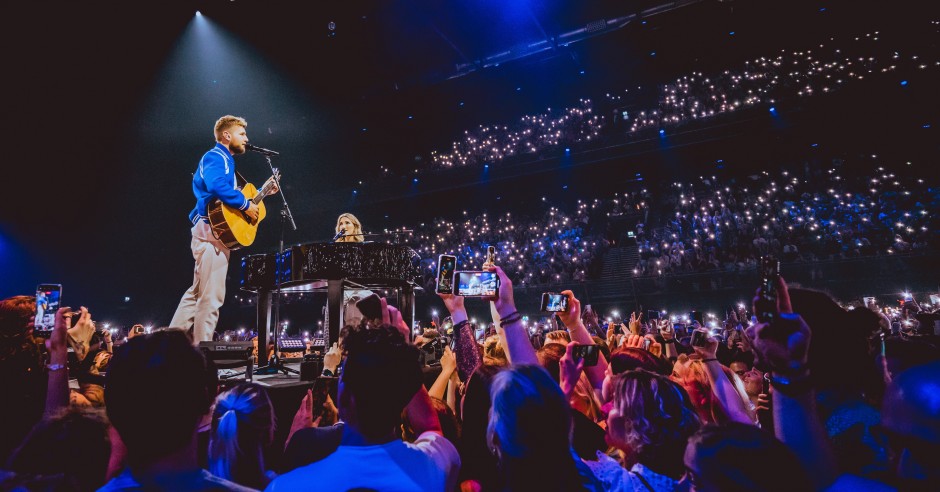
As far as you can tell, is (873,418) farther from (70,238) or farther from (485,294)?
(70,238)

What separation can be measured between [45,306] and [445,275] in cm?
226

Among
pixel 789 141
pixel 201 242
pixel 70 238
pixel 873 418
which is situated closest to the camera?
pixel 873 418

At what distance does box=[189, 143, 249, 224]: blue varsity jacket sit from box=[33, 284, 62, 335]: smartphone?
200cm

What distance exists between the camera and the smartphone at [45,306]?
244 centimetres

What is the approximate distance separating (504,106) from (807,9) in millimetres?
10598

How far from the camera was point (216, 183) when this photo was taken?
14.1 feet

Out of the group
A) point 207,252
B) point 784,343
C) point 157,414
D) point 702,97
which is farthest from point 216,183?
point 702,97

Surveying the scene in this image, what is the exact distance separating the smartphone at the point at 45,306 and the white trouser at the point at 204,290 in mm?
1837

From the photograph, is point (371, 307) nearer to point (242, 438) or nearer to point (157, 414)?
point (242, 438)

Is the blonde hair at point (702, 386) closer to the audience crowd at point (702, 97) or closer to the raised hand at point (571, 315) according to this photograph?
the raised hand at point (571, 315)

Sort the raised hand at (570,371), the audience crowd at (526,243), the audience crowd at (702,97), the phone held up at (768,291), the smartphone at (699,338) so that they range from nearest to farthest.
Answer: the phone held up at (768,291) < the raised hand at (570,371) < the smartphone at (699,338) < the audience crowd at (702,97) < the audience crowd at (526,243)

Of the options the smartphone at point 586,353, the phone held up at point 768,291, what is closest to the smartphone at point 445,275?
the smartphone at point 586,353

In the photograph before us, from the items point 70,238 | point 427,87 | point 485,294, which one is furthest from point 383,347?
point 427,87

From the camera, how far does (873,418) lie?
1.52 m
